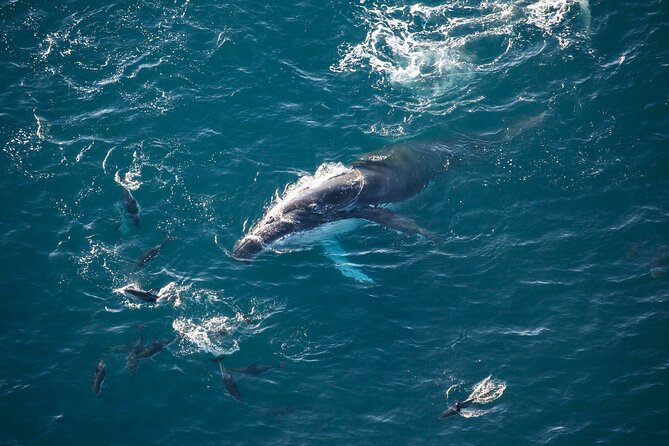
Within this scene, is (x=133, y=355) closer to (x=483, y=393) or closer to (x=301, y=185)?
(x=301, y=185)

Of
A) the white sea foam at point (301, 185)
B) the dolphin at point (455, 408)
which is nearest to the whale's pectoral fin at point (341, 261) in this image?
the white sea foam at point (301, 185)

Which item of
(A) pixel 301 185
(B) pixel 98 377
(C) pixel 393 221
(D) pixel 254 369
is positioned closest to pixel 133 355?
(B) pixel 98 377

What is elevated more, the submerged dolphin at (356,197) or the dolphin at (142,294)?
the submerged dolphin at (356,197)

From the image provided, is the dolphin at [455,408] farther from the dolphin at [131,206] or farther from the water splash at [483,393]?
the dolphin at [131,206]

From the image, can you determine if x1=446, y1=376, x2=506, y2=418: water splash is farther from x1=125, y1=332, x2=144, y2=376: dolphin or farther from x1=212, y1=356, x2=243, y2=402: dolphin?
x1=125, y1=332, x2=144, y2=376: dolphin

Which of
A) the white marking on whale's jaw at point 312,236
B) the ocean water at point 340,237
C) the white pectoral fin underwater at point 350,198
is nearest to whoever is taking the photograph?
the ocean water at point 340,237

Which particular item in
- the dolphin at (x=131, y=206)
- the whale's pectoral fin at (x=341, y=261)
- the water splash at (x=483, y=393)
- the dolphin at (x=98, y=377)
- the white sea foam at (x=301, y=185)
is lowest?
the water splash at (x=483, y=393)

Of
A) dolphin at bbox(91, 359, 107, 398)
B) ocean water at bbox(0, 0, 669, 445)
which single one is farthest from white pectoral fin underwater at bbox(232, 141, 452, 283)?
dolphin at bbox(91, 359, 107, 398)

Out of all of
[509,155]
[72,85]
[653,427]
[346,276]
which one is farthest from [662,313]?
[72,85]
